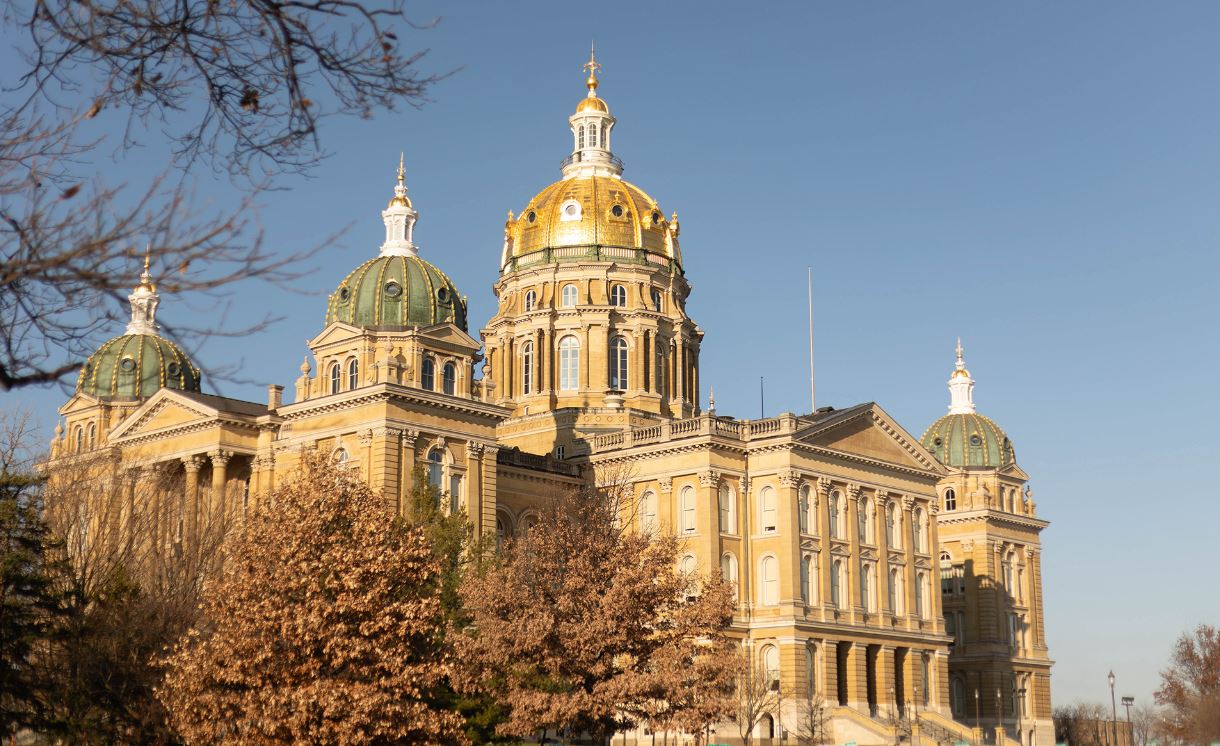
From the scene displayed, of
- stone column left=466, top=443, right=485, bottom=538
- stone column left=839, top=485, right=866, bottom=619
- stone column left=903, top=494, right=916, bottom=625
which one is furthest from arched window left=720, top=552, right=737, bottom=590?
stone column left=466, top=443, right=485, bottom=538

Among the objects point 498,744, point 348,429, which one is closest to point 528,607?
point 498,744

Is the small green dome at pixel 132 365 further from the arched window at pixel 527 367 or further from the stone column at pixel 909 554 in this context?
the stone column at pixel 909 554

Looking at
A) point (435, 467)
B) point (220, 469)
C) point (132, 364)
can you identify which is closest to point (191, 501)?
point (220, 469)

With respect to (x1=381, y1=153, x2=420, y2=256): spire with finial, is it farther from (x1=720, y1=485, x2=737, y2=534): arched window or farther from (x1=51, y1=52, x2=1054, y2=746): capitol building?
(x1=720, y1=485, x2=737, y2=534): arched window

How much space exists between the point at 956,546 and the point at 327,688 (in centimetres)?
7276

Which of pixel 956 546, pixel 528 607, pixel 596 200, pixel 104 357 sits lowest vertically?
pixel 528 607

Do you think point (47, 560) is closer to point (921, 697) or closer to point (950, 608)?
point (921, 697)

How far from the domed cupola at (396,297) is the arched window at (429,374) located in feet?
6.57

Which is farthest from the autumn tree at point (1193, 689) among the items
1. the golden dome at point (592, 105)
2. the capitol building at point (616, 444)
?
the golden dome at point (592, 105)

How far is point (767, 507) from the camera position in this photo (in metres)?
76.5

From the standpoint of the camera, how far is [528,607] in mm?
46750

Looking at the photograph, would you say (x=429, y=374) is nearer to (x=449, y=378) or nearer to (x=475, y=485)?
(x=449, y=378)

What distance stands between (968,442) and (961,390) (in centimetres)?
477

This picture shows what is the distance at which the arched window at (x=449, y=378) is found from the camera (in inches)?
2817
